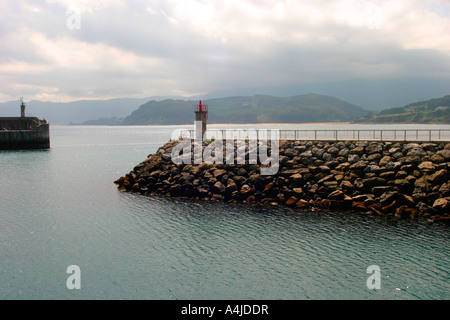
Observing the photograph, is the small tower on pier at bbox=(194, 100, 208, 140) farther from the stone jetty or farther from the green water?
the green water

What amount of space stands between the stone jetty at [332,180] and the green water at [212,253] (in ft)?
7.93

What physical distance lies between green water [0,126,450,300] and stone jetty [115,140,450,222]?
2.42 metres

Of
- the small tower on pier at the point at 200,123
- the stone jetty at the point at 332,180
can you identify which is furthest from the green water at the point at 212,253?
the small tower on pier at the point at 200,123

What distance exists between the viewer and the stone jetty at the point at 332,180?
30.7 m

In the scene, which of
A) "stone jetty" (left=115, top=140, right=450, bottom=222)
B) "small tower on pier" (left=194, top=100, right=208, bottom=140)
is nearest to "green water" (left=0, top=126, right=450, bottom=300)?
"stone jetty" (left=115, top=140, right=450, bottom=222)

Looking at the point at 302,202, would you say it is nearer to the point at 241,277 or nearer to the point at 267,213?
the point at 267,213

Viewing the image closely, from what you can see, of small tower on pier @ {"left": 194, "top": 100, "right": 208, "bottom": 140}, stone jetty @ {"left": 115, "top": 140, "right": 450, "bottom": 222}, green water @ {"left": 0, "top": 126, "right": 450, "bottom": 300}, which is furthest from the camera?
small tower on pier @ {"left": 194, "top": 100, "right": 208, "bottom": 140}

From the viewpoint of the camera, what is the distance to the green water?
17.3 m

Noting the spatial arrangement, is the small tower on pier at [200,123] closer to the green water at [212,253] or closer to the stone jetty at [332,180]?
the stone jetty at [332,180]

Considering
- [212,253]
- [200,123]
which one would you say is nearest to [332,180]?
[212,253]

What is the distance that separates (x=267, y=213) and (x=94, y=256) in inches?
579
